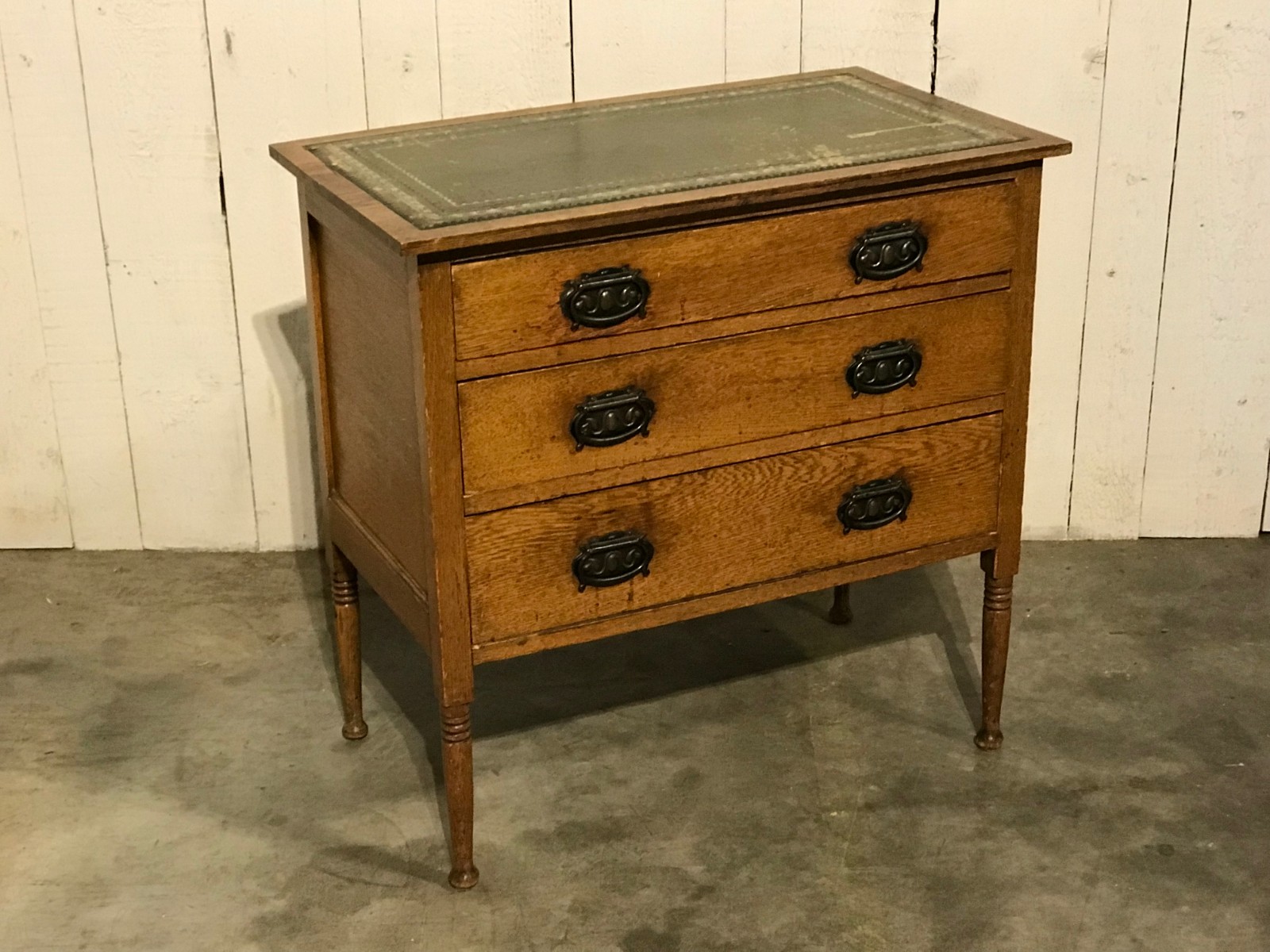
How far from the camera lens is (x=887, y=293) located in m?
2.39

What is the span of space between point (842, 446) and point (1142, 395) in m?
1.15

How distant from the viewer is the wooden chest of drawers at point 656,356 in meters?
2.19

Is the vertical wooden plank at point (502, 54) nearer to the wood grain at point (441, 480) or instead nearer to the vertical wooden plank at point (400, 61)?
the vertical wooden plank at point (400, 61)

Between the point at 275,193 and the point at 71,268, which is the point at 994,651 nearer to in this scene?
the point at 275,193

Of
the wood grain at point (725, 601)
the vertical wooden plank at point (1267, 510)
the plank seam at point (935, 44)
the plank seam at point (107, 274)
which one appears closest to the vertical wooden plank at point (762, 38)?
the plank seam at point (935, 44)

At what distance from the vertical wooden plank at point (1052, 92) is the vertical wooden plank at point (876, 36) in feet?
0.07

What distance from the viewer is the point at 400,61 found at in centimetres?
307

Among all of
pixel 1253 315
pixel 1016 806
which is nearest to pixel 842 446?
pixel 1016 806

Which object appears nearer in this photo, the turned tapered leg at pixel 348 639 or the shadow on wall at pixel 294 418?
the turned tapered leg at pixel 348 639

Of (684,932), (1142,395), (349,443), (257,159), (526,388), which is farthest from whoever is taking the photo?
(1142,395)

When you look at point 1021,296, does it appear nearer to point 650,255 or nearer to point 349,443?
point 650,255

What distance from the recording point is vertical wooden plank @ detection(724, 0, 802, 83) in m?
3.10

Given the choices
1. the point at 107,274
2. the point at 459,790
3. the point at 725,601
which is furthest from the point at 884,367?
the point at 107,274

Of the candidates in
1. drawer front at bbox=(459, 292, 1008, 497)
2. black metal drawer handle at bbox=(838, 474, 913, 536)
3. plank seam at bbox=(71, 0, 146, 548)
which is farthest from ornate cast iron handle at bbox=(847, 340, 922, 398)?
plank seam at bbox=(71, 0, 146, 548)
